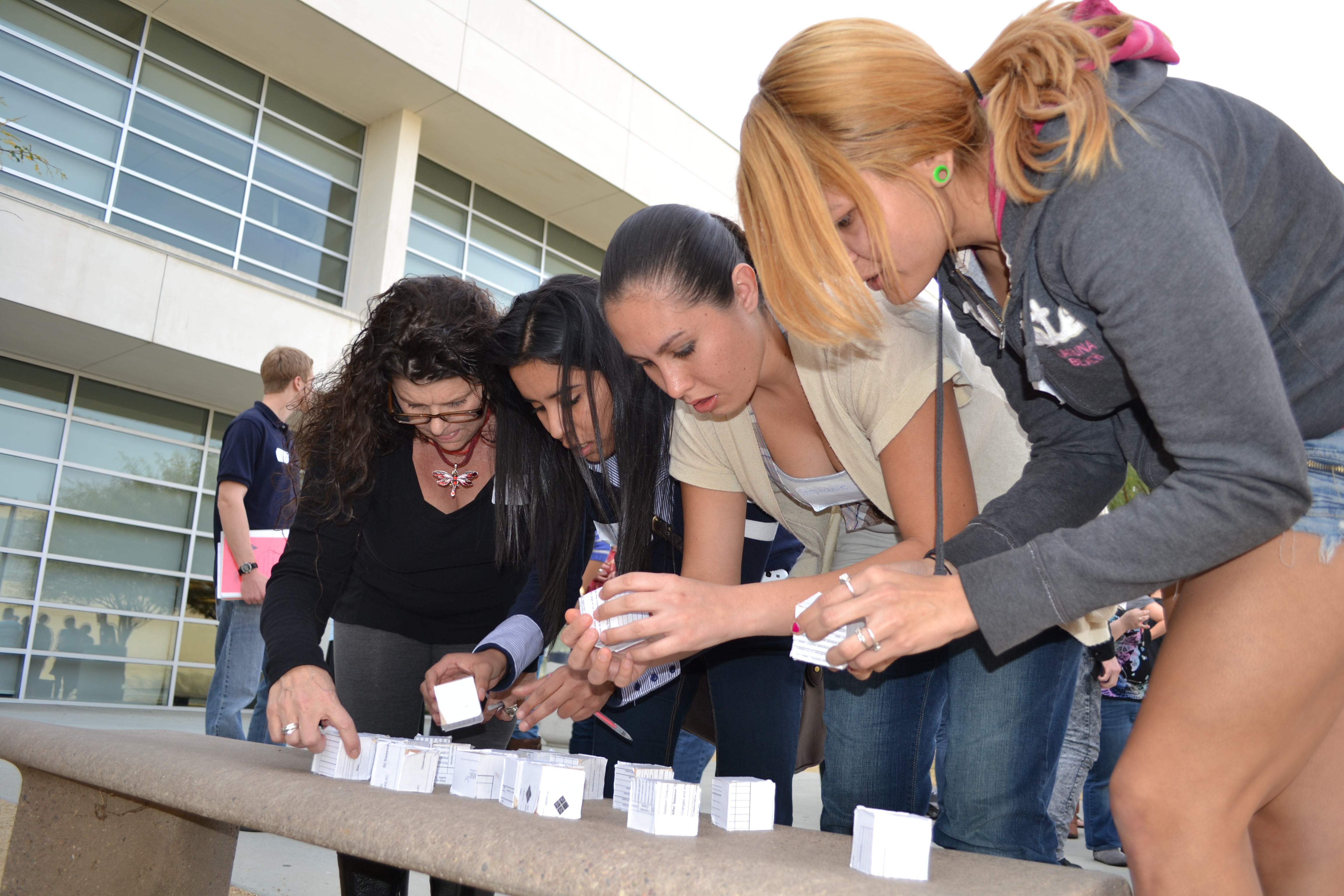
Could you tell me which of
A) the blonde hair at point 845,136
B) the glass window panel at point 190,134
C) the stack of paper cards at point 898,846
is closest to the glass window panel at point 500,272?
the glass window panel at point 190,134

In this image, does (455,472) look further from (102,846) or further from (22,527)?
(22,527)

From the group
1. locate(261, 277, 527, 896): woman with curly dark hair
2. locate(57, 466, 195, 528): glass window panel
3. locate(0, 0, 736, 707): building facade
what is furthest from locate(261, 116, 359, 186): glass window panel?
locate(261, 277, 527, 896): woman with curly dark hair

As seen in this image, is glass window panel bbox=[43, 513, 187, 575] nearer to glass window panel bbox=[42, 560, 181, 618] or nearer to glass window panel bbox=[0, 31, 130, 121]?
glass window panel bbox=[42, 560, 181, 618]

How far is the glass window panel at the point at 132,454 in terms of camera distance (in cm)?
807

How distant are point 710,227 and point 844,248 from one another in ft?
2.30

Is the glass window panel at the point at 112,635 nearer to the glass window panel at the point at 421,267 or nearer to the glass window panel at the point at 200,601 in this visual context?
the glass window panel at the point at 200,601

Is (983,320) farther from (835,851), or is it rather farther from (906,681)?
(835,851)

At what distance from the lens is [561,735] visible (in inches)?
329

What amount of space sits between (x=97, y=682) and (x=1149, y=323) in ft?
29.5

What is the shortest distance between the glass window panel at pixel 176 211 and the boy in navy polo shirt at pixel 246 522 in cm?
486

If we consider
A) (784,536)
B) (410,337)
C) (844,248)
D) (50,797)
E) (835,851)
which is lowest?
(50,797)

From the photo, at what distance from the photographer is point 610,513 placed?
2311mm

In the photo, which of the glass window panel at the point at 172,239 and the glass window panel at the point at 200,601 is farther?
the glass window panel at the point at 200,601

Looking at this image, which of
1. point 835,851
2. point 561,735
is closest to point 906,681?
point 835,851
